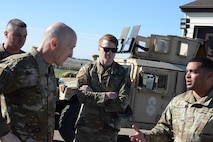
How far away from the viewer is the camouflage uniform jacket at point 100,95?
3.93m

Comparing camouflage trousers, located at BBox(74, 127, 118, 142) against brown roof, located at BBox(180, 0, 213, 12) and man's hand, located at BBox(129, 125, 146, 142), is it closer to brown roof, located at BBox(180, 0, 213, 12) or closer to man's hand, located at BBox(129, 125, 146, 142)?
man's hand, located at BBox(129, 125, 146, 142)

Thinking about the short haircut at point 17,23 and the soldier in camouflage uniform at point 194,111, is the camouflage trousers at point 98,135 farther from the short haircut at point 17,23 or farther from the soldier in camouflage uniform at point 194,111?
the short haircut at point 17,23

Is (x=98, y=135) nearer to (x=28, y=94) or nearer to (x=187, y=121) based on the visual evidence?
(x=187, y=121)

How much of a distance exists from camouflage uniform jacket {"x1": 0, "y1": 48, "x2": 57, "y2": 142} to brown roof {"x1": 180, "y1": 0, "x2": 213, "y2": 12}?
17.4m

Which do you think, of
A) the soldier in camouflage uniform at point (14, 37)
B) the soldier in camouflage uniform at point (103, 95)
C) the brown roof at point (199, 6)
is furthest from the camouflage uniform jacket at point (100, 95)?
the brown roof at point (199, 6)

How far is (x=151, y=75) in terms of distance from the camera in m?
8.64

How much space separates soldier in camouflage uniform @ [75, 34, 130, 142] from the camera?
3928mm

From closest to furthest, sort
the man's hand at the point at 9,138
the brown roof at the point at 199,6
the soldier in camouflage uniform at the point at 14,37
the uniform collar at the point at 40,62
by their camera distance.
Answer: the man's hand at the point at 9,138 → the uniform collar at the point at 40,62 → the soldier in camouflage uniform at the point at 14,37 → the brown roof at the point at 199,6

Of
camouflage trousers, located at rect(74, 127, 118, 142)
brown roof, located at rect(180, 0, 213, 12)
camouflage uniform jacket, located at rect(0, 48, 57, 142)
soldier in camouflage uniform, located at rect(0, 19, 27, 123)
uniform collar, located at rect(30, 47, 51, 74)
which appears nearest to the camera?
camouflage uniform jacket, located at rect(0, 48, 57, 142)

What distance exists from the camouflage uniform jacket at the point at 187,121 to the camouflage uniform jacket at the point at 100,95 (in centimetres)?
54

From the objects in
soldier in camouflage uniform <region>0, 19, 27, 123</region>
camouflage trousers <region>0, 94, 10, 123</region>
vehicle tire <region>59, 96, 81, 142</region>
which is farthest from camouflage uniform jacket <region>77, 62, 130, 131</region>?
vehicle tire <region>59, 96, 81, 142</region>

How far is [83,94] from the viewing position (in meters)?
3.93

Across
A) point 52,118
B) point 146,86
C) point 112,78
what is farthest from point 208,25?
point 52,118

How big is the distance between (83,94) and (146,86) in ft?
15.4
